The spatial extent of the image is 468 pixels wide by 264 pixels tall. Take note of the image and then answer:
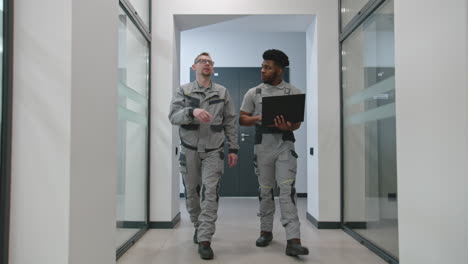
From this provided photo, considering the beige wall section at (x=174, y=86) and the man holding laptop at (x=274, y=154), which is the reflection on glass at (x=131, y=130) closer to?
the beige wall section at (x=174, y=86)

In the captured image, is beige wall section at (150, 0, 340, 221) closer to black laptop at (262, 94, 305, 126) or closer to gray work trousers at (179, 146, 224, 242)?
gray work trousers at (179, 146, 224, 242)

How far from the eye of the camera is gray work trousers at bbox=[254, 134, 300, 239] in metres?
2.71

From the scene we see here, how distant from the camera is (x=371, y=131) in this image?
292cm

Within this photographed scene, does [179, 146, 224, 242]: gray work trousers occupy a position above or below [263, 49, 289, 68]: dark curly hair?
below

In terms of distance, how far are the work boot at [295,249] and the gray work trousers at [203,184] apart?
1.83ft

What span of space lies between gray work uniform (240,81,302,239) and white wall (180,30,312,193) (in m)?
3.26

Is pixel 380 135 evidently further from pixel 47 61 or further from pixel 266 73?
pixel 47 61

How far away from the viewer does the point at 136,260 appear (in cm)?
260

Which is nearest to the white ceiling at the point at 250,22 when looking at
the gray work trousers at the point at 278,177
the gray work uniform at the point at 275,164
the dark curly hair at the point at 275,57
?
the dark curly hair at the point at 275,57

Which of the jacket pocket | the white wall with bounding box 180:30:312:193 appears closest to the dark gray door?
the white wall with bounding box 180:30:312:193

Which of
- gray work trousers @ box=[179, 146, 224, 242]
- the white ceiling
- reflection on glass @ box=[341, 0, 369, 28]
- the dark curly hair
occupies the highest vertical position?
the white ceiling

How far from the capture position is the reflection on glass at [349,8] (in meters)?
3.21

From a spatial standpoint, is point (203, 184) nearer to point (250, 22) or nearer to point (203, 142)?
point (203, 142)

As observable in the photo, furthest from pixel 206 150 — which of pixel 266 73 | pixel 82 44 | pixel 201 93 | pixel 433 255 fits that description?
pixel 433 255
